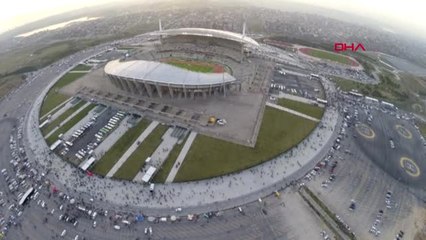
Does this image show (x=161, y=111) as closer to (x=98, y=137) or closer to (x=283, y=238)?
(x=98, y=137)

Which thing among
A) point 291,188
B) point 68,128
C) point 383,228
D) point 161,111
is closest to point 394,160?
point 383,228

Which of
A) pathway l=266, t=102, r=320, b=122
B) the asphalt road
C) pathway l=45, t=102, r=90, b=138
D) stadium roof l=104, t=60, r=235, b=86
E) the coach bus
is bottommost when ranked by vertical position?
the coach bus

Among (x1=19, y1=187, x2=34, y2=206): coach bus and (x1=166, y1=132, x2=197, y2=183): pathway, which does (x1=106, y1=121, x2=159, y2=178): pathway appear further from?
(x1=19, y1=187, x2=34, y2=206): coach bus

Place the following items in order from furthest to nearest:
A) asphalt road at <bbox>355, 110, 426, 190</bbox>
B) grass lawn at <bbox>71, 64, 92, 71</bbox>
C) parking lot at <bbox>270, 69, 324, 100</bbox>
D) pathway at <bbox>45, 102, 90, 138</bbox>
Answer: grass lawn at <bbox>71, 64, 92, 71</bbox>
parking lot at <bbox>270, 69, 324, 100</bbox>
pathway at <bbox>45, 102, 90, 138</bbox>
asphalt road at <bbox>355, 110, 426, 190</bbox>

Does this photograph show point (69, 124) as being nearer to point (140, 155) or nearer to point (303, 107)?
point (140, 155)

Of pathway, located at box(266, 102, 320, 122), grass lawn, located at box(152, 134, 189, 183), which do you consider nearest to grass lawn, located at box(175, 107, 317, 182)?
pathway, located at box(266, 102, 320, 122)

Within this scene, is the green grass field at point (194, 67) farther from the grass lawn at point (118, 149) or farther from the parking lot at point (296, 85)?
the grass lawn at point (118, 149)
